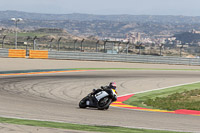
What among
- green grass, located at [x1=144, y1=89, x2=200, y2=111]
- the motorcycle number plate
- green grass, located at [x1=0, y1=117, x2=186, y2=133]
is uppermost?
the motorcycle number plate

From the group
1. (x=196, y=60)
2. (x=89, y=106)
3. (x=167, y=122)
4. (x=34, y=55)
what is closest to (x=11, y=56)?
(x=34, y=55)

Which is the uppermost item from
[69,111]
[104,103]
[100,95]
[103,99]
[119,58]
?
[100,95]

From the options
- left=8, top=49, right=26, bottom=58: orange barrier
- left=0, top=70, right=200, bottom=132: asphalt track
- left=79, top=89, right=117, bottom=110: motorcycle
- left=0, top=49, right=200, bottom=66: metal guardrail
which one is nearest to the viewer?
left=0, top=70, right=200, bottom=132: asphalt track

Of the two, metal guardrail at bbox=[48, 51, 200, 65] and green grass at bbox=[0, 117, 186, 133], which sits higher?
green grass at bbox=[0, 117, 186, 133]

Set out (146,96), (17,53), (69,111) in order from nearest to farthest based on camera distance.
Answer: (69,111)
(146,96)
(17,53)

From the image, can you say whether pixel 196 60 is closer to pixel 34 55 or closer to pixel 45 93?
pixel 34 55

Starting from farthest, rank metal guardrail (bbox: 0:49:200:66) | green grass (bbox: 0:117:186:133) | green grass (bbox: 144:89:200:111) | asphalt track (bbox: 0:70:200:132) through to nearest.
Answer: metal guardrail (bbox: 0:49:200:66)
green grass (bbox: 144:89:200:111)
asphalt track (bbox: 0:70:200:132)
green grass (bbox: 0:117:186:133)

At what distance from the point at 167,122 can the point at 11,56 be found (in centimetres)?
3480

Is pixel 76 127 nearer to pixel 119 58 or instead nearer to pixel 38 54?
pixel 38 54

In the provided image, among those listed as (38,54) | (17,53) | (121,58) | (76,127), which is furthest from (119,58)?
(76,127)

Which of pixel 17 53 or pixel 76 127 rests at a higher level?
pixel 76 127

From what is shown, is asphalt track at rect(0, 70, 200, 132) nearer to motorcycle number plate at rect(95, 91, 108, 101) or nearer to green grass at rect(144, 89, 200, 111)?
motorcycle number plate at rect(95, 91, 108, 101)

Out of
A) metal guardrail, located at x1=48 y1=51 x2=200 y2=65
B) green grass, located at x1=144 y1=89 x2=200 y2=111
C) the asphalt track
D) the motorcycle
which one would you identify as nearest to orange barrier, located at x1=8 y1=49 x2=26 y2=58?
metal guardrail, located at x1=48 y1=51 x2=200 y2=65

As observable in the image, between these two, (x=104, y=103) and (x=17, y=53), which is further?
(x=17, y=53)
